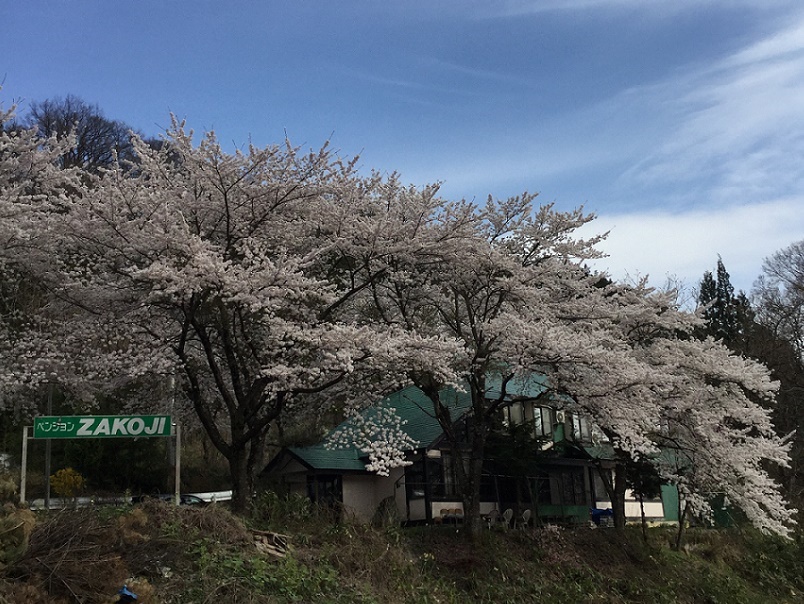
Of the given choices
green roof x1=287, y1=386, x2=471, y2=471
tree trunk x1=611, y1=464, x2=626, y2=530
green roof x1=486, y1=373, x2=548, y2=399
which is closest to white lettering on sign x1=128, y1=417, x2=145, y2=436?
green roof x1=287, y1=386, x2=471, y2=471

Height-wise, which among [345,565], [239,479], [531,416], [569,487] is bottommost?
[345,565]

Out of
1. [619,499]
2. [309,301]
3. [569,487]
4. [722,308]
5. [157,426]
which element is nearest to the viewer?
[157,426]

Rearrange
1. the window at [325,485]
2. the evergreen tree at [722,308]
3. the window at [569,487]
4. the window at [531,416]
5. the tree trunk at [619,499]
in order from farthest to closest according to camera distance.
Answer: the evergreen tree at [722,308], the window at [569,487], the window at [531,416], the window at [325,485], the tree trunk at [619,499]

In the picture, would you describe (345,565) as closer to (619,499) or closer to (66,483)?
(66,483)

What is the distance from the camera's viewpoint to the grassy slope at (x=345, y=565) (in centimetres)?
800

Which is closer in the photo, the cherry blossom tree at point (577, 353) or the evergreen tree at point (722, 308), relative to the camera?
the cherry blossom tree at point (577, 353)

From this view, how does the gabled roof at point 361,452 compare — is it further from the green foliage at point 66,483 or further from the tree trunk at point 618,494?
the green foliage at point 66,483

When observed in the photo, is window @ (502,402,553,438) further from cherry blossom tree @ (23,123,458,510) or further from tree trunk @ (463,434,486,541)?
cherry blossom tree @ (23,123,458,510)

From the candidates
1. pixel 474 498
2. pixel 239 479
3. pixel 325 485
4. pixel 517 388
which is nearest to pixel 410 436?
pixel 325 485

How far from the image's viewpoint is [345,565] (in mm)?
11383

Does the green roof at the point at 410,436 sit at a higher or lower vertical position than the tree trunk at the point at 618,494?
higher

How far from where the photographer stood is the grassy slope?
26.2ft

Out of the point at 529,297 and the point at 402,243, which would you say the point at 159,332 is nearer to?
the point at 402,243

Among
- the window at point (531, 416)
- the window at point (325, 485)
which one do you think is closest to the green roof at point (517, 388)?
the window at point (531, 416)
